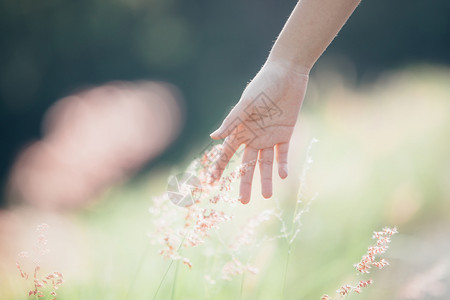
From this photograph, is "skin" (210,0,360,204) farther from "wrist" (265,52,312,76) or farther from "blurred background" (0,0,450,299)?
"blurred background" (0,0,450,299)

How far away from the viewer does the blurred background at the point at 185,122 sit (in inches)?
68.0

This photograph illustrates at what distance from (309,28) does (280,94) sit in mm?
213

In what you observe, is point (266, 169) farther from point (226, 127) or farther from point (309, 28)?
point (309, 28)

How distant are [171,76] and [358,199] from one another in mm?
2315

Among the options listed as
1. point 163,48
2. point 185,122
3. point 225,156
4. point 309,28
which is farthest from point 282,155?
point 163,48

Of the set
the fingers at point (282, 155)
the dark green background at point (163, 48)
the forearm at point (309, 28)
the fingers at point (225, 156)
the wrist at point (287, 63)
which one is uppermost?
the dark green background at point (163, 48)

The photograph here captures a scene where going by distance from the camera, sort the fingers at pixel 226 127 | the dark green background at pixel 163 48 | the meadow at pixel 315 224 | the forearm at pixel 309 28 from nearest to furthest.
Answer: the fingers at pixel 226 127, the forearm at pixel 309 28, the meadow at pixel 315 224, the dark green background at pixel 163 48

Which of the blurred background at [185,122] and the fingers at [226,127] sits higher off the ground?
the blurred background at [185,122]

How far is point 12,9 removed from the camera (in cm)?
344

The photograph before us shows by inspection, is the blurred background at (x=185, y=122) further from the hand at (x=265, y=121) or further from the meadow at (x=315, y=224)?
the hand at (x=265, y=121)

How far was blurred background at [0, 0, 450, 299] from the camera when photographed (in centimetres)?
173

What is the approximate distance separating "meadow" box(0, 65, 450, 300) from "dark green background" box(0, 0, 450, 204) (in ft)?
3.53

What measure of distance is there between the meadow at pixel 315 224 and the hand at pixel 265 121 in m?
0.10

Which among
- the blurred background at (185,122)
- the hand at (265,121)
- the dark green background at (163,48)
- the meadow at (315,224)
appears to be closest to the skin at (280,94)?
the hand at (265,121)
